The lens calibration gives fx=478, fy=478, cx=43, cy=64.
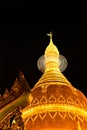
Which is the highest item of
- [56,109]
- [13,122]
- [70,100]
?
[13,122]

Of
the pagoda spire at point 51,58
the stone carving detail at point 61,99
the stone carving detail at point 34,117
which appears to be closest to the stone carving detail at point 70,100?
the stone carving detail at point 61,99

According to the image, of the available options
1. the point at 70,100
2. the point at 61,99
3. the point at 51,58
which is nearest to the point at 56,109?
the point at 61,99

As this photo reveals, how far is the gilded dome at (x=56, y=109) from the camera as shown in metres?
17.8

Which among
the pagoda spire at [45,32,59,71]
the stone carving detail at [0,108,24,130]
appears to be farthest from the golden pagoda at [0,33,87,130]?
the stone carving detail at [0,108,24,130]

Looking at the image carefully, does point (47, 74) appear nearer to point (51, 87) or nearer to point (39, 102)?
point (51, 87)

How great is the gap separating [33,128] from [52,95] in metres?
1.84

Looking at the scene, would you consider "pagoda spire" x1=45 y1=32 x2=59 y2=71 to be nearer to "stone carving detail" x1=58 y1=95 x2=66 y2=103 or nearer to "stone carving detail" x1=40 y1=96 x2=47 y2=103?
"stone carving detail" x1=58 y1=95 x2=66 y2=103

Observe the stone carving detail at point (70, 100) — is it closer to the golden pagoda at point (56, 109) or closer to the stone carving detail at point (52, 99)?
the golden pagoda at point (56, 109)

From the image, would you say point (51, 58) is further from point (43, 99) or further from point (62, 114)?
point (62, 114)

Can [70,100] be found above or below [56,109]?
above

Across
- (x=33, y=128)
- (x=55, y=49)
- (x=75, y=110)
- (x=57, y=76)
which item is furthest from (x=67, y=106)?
(x=55, y=49)

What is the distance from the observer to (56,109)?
18.1 metres

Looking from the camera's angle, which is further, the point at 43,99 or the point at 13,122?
the point at 43,99

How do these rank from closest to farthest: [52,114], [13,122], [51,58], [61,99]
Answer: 1. [13,122]
2. [52,114]
3. [61,99]
4. [51,58]
